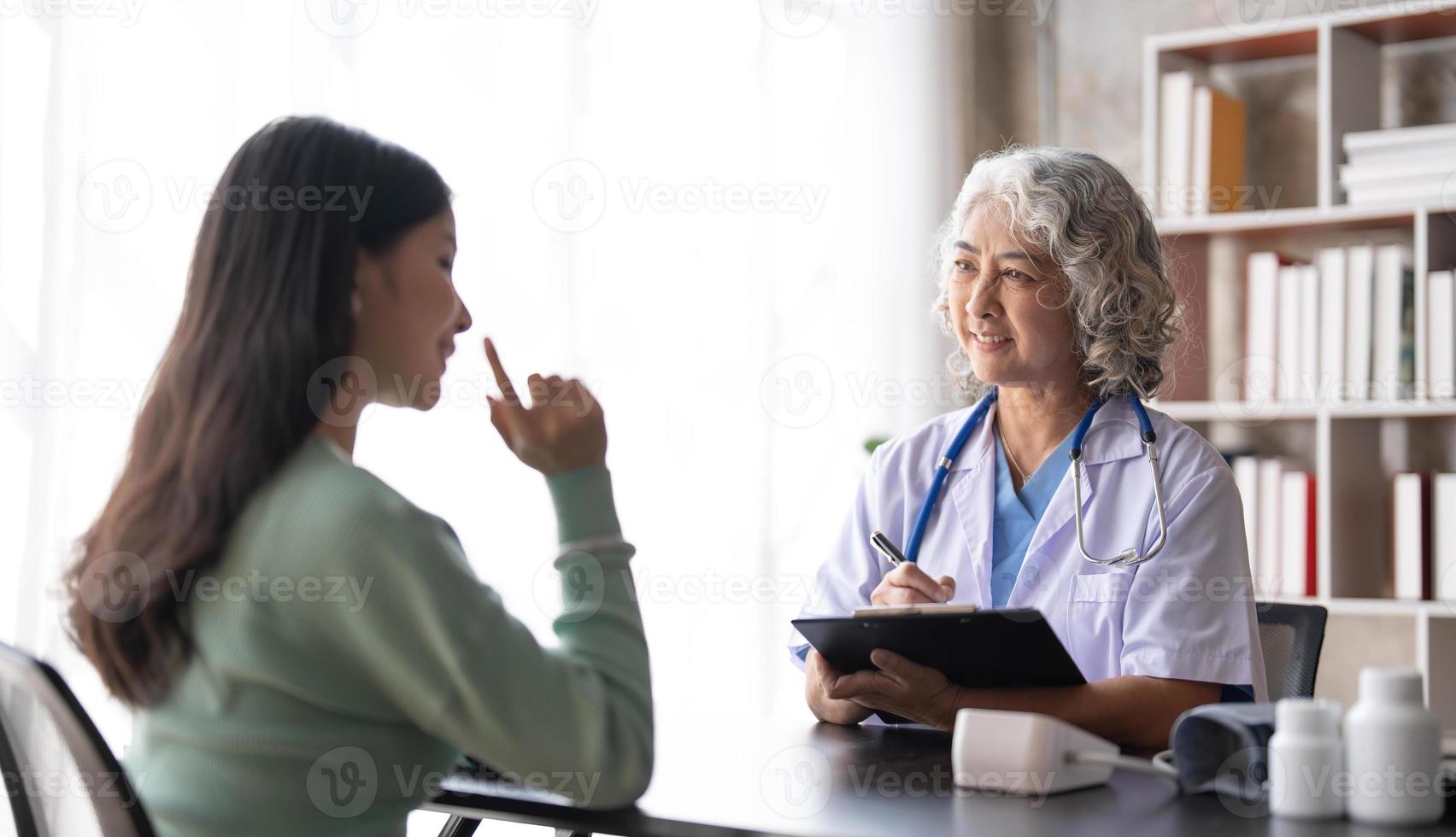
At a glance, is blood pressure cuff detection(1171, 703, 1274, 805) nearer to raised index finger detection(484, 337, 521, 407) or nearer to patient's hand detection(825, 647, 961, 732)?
patient's hand detection(825, 647, 961, 732)

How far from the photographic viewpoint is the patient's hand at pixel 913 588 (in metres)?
1.66

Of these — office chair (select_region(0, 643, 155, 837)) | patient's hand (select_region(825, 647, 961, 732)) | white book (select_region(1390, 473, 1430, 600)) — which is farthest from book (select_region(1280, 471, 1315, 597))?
office chair (select_region(0, 643, 155, 837))

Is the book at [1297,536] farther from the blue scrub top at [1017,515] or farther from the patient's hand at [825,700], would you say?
the patient's hand at [825,700]

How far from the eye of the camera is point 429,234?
1.19 metres

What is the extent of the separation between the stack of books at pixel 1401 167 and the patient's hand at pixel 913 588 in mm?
2065

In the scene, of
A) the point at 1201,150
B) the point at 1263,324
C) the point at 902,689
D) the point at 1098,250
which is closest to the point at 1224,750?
the point at 902,689

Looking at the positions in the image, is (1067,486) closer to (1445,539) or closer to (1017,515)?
(1017,515)

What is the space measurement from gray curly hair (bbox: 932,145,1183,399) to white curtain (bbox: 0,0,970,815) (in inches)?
41.1

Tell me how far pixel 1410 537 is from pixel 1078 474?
175cm

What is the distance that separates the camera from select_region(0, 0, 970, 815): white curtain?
1.86 m

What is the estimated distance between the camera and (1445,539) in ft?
10.2

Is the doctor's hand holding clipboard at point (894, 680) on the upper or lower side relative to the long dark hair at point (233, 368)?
lower

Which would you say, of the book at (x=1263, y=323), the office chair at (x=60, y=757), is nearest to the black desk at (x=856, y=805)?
the office chair at (x=60, y=757)

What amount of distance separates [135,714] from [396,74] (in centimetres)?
156
